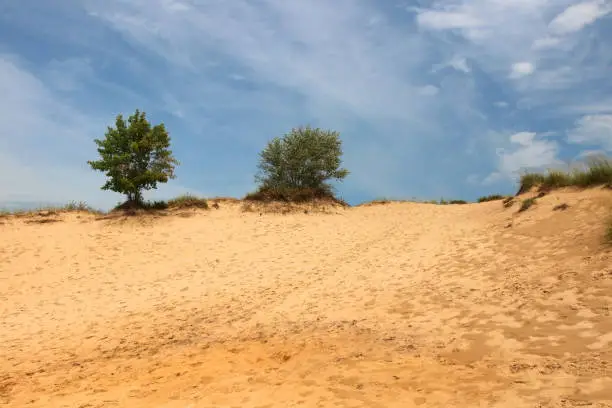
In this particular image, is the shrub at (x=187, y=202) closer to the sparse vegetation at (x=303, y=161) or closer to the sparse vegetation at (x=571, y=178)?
the sparse vegetation at (x=303, y=161)

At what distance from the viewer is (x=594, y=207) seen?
555 inches

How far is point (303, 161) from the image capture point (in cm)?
2814

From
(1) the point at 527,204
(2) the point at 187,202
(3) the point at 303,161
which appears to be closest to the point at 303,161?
(3) the point at 303,161

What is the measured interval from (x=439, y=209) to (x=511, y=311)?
15.1 meters

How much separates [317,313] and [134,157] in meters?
15.9

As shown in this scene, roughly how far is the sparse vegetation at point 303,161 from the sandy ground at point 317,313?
24.8ft

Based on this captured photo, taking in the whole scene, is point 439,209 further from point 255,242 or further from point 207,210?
point 207,210

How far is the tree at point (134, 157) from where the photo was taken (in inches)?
899

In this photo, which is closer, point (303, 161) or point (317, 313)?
point (317, 313)

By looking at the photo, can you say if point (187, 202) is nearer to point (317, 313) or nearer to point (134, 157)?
point (134, 157)

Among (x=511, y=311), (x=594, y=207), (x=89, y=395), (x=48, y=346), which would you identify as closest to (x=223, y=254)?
(x=48, y=346)

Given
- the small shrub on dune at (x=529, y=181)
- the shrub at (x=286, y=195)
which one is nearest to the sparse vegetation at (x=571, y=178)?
the small shrub on dune at (x=529, y=181)

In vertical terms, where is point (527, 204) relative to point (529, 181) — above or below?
below

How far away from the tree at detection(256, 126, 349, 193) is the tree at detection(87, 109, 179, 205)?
21.8ft
